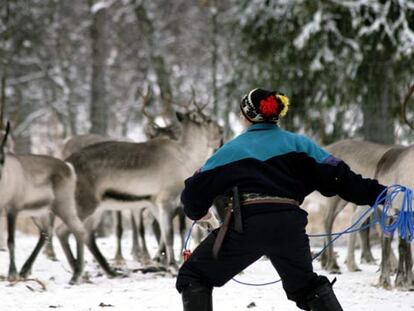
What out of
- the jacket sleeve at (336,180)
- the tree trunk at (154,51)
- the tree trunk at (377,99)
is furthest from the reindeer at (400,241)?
the tree trunk at (154,51)

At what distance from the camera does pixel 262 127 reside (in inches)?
190

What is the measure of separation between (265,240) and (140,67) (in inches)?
1061

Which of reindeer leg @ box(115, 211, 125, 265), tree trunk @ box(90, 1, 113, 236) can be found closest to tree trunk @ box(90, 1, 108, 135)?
tree trunk @ box(90, 1, 113, 236)

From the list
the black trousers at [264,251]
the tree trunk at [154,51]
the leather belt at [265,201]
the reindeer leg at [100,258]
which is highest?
the tree trunk at [154,51]

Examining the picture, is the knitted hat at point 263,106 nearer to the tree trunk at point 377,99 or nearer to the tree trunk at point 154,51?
the tree trunk at point 377,99

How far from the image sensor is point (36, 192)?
847cm

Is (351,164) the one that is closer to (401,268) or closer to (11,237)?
(401,268)

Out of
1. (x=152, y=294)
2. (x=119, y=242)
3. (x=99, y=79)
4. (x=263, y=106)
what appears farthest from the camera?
(x=99, y=79)

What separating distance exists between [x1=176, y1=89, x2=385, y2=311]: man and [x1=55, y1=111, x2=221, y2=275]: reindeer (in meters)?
4.35

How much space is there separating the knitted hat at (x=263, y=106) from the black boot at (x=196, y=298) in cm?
106

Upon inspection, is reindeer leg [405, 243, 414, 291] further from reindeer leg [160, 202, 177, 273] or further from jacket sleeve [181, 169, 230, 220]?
jacket sleeve [181, 169, 230, 220]

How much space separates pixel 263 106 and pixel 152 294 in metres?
3.21

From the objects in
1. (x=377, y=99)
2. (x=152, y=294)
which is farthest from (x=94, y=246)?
(x=377, y=99)

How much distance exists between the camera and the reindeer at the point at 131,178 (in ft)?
29.6
